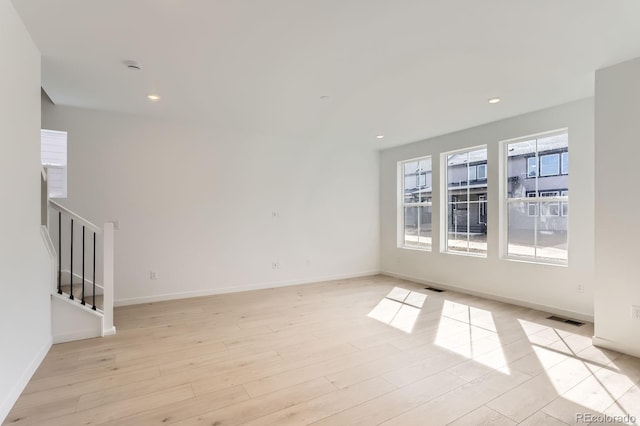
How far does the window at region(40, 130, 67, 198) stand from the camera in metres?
4.16

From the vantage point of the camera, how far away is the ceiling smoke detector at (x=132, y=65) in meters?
2.97

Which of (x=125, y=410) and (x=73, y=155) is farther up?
(x=73, y=155)

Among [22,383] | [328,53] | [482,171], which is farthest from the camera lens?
[482,171]

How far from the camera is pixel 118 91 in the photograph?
3.66 meters

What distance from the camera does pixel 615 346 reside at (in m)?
2.99

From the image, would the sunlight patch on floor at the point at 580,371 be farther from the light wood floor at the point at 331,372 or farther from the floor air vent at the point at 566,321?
the floor air vent at the point at 566,321

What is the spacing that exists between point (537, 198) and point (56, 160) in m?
6.41

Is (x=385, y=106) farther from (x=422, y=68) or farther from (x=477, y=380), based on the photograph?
(x=477, y=380)

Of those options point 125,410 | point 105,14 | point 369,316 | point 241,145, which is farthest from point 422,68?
point 125,410

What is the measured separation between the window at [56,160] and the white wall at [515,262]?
5393 millimetres

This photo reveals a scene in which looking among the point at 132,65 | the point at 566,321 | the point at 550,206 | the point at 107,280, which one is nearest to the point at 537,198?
the point at 550,206

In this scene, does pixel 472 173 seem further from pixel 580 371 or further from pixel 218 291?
pixel 218 291

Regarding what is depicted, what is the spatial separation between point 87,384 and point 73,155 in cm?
313

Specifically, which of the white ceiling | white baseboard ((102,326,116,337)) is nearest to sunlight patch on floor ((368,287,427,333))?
the white ceiling
